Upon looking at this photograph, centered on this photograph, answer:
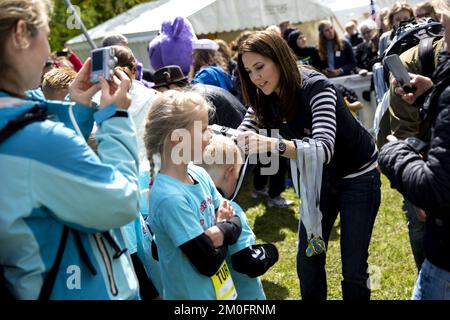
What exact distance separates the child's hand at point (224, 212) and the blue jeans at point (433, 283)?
0.82 m

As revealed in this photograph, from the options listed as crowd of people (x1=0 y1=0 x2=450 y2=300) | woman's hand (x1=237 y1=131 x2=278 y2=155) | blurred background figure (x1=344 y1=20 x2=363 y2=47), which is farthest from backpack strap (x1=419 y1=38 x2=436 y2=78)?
blurred background figure (x1=344 y1=20 x2=363 y2=47)

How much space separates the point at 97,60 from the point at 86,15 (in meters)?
14.0

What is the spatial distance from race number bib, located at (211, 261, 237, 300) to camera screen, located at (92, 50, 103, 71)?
3.17 feet

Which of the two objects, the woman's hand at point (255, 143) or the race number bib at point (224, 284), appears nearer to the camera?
the race number bib at point (224, 284)

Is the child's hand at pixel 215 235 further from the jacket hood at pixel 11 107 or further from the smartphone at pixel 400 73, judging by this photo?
the smartphone at pixel 400 73

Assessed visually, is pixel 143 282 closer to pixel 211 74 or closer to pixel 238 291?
pixel 238 291

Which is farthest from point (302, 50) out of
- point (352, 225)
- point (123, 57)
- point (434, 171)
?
point (434, 171)

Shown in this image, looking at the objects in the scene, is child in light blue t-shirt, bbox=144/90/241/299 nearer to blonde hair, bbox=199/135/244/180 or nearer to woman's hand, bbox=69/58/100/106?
blonde hair, bbox=199/135/244/180

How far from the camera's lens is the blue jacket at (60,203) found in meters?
1.57

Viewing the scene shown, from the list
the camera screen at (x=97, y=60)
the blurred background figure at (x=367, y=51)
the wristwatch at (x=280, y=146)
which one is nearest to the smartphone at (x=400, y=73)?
the wristwatch at (x=280, y=146)

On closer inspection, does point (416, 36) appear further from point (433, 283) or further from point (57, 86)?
point (57, 86)

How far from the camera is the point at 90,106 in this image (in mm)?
2041

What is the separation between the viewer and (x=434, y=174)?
1788 mm
